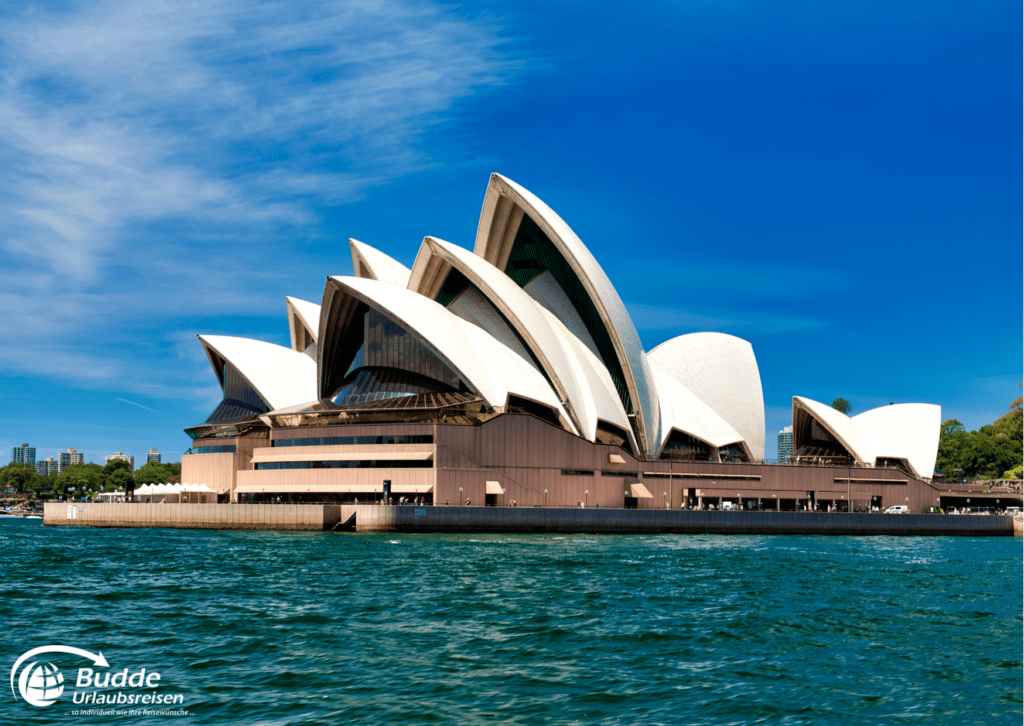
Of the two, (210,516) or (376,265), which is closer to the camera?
(210,516)

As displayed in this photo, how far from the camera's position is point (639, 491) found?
62.2 m

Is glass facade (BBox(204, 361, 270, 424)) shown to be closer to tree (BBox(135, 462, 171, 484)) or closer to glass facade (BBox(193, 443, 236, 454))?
glass facade (BBox(193, 443, 236, 454))

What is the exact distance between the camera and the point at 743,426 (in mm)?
75438

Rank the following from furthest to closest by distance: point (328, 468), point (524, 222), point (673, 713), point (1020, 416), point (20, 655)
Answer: point (1020, 416) < point (524, 222) < point (328, 468) < point (20, 655) < point (673, 713)

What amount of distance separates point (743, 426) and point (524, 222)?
26.2 meters

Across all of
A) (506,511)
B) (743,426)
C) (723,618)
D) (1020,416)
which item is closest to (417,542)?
(506,511)

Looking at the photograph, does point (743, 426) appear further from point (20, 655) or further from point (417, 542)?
point (20, 655)

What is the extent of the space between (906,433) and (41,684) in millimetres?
79295

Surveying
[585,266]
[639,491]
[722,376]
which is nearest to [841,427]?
[722,376]

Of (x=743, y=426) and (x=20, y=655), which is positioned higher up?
(x=743, y=426)

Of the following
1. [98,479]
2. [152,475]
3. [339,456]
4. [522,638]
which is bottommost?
[522,638]

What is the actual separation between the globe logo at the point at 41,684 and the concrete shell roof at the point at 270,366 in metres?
54.5

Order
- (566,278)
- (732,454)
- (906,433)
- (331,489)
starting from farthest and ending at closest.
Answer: (906,433)
(732,454)
(566,278)
(331,489)

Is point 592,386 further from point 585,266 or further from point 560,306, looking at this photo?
point 585,266
